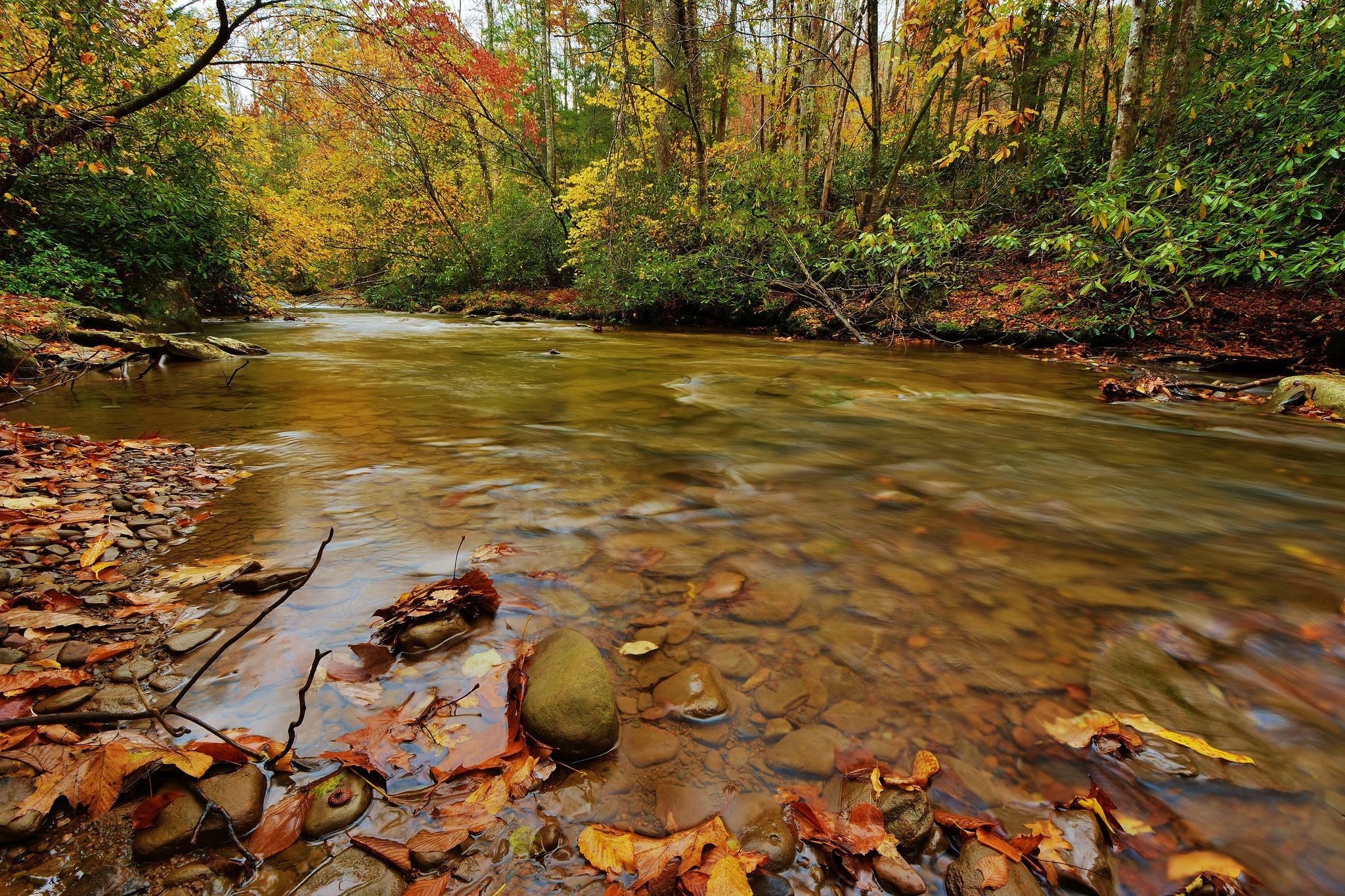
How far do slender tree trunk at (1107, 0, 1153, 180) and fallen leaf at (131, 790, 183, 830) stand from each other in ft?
36.8

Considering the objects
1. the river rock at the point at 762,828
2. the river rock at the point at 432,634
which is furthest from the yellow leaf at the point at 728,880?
the river rock at the point at 432,634

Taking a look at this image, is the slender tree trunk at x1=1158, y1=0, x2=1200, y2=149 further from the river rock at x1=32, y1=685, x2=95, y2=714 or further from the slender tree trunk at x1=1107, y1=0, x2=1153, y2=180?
the river rock at x1=32, y1=685, x2=95, y2=714

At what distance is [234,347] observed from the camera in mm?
8602

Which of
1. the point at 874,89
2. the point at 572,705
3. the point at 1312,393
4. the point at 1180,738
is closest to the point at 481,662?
the point at 572,705

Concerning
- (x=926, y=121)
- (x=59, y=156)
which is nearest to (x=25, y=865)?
(x=59, y=156)

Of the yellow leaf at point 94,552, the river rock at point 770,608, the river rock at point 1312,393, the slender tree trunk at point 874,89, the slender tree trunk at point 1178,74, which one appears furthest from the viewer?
the slender tree trunk at point 874,89

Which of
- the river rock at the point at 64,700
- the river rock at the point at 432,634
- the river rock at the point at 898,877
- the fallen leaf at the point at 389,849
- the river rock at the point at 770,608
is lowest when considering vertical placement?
the river rock at the point at 898,877

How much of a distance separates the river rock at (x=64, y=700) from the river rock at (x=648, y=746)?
152 cm

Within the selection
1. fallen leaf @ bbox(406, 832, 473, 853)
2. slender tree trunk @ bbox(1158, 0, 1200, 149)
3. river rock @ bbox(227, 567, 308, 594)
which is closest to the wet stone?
river rock @ bbox(227, 567, 308, 594)

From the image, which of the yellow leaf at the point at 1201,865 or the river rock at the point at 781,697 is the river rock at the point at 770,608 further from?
the yellow leaf at the point at 1201,865

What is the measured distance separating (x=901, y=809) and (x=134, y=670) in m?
2.24

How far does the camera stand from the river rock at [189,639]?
175 centimetres

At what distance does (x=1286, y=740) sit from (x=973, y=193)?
1670cm

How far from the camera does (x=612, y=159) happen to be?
28.7ft
